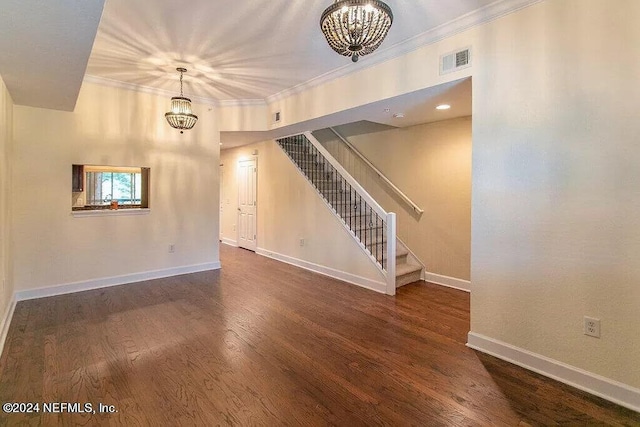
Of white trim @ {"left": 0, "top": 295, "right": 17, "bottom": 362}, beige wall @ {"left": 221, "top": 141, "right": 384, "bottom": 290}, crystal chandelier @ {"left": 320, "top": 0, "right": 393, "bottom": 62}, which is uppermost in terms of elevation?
crystal chandelier @ {"left": 320, "top": 0, "right": 393, "bottom": 62}

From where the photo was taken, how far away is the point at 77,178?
14.9 feet

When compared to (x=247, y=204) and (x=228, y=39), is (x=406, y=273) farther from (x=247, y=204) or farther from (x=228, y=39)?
(x=247, y=204)

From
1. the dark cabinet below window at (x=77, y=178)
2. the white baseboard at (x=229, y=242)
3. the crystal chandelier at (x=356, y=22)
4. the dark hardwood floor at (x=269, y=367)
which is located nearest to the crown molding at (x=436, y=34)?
the crystal chandelier at (x=356, y=22)

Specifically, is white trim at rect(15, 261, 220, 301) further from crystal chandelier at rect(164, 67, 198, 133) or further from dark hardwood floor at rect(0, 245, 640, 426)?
crystal chandelier at rect(164, 67, 198, 133)

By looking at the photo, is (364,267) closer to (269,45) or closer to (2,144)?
(269,45)

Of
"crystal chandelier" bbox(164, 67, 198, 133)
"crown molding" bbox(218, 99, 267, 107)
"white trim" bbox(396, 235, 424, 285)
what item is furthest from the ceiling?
"white trim" bbox(396, 235, 424, 285)

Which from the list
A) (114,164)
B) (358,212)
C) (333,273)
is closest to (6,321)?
(114,164)

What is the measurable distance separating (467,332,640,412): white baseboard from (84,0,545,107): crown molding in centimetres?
278

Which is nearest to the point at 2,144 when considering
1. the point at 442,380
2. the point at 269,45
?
the point at 269,45

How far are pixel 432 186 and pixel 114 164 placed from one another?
4.85 meters

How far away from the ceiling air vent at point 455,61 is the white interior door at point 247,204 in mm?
4882

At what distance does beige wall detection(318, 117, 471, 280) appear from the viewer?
477cm

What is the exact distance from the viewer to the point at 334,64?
3.91 meters

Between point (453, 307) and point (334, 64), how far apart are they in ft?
11.0
